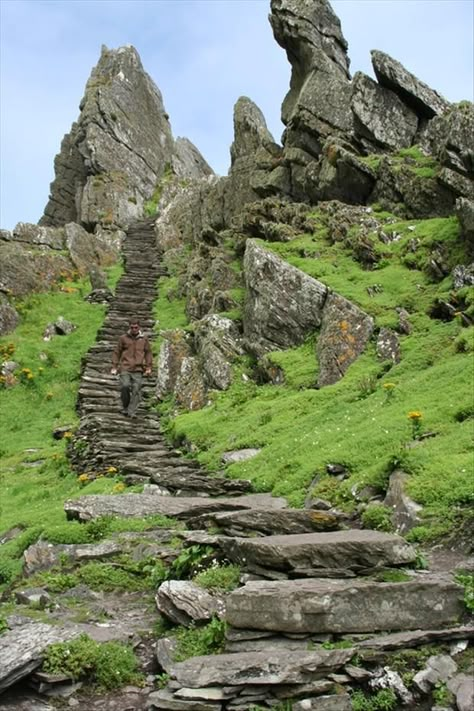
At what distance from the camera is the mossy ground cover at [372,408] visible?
1353cm

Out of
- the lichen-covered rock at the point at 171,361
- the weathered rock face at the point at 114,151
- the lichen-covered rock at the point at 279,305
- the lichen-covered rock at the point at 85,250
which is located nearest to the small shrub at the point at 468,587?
the lichen-covered rock at the point at 279,305

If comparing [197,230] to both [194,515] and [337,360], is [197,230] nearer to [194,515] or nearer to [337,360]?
[337,360]

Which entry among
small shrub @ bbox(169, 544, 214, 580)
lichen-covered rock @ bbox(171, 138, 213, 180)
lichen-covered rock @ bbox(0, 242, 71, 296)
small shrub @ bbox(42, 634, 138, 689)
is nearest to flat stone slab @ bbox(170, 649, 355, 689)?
small shrub @ bbox(42, 634, 138, 689)

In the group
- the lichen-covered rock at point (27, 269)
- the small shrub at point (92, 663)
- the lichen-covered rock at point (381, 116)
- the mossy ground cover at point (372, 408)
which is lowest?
the small shrub at point (92, 663)

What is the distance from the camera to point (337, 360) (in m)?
24.6

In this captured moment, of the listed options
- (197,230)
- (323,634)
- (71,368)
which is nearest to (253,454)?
(323,634)

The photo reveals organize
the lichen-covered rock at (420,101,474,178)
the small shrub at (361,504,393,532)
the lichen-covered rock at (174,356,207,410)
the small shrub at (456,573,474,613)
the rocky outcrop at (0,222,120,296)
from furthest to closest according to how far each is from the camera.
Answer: the rocky outcrop at (0,222,120,296) < the lichen-covered rock at (420,101,474,178) < the lichen-covered rock at (174,356,207,410) < the small shrub at (361,504,393,532) < the small shrub at (456,573,474,613)

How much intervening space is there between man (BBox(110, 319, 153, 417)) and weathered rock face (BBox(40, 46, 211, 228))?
130 ft

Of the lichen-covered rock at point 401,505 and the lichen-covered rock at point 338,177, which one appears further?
the lichen-covered rock at point 338,177

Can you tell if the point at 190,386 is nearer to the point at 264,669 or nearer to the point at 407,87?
the point at 264,669

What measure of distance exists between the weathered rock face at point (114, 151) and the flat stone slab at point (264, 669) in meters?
59.6

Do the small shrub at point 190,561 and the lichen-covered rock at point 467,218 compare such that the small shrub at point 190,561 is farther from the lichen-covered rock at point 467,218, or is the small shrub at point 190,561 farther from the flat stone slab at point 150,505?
the lichen-covered rock at point 467,218

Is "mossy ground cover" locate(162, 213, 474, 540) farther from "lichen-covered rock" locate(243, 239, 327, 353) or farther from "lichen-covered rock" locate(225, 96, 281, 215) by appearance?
"lichen-covered rock" locate(225, 96, 281, 215)

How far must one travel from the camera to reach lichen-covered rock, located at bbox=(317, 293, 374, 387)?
24.4 meters
